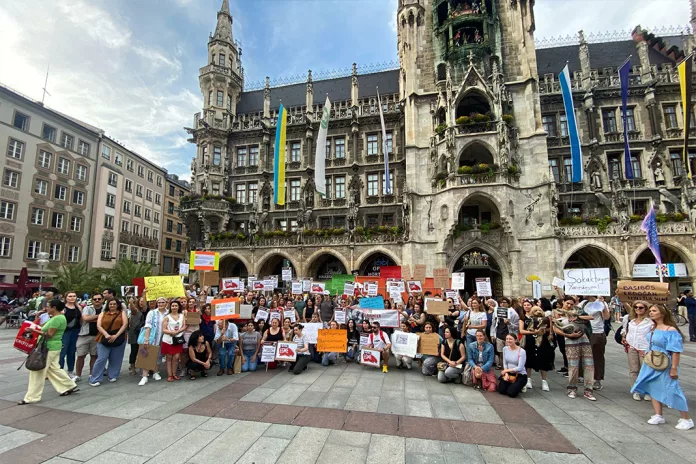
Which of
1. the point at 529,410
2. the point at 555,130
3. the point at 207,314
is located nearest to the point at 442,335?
the point at 529,410

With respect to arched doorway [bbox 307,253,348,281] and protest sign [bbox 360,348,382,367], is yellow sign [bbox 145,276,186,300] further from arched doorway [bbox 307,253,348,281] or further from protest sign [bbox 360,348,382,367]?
arched doorway [bbox 307,253,348,281]

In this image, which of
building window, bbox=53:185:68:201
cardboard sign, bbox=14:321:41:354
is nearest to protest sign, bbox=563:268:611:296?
cardboard sign, bbox=14:321:41:354

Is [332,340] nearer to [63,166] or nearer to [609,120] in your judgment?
[609,120]

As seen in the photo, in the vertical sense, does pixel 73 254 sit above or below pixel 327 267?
above

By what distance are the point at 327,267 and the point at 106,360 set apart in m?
22.7

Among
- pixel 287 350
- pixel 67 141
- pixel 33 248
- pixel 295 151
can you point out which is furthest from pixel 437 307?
pixel 67 141

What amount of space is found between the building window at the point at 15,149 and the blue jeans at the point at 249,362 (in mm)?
33858

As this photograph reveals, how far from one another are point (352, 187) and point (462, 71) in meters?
13.3

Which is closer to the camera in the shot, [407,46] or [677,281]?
[677,281]

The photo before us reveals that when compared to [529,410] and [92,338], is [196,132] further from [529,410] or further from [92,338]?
[529,410]

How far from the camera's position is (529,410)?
20.3 feet

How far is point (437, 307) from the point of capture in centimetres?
1008

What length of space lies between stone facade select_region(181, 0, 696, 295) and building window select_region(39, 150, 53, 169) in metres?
13.3

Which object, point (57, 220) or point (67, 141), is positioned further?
point (67, 141)
